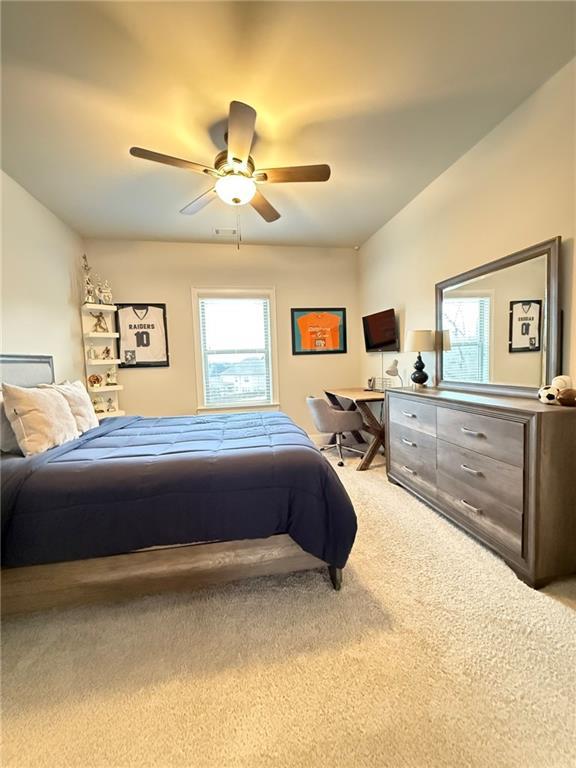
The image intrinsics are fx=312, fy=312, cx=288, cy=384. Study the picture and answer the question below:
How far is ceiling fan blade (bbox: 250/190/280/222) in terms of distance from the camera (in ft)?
7.55

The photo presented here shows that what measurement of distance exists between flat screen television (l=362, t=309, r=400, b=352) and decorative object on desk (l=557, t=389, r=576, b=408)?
2048 mm

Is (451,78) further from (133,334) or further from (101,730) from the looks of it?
(133,334)

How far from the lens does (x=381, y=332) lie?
3850 millimetres

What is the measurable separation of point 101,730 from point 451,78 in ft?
11.0

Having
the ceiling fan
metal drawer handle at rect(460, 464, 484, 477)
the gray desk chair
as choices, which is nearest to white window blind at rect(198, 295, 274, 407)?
the gray desk chair

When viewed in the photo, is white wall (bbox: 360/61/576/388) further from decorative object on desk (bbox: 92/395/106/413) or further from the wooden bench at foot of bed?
decorative object on desk (bbox: 92/395/106/413)

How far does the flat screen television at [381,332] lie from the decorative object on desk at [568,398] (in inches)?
80.6

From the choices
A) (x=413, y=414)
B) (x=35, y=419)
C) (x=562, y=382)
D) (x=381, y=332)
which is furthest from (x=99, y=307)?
(x=562, y=382)

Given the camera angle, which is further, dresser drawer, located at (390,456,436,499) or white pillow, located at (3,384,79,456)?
dresser drawer, located at (390,456,436,499)

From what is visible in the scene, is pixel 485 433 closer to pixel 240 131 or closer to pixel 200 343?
pixel 240 131

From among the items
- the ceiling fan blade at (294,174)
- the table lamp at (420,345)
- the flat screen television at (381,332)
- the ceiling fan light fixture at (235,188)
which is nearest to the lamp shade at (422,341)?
the table lamp at (420,345)

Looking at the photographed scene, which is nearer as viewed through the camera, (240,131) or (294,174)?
(240,131)

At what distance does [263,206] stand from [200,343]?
217 centimetres

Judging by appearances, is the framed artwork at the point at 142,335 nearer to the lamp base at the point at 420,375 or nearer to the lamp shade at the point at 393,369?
the lamp shade at the point at 393,369
